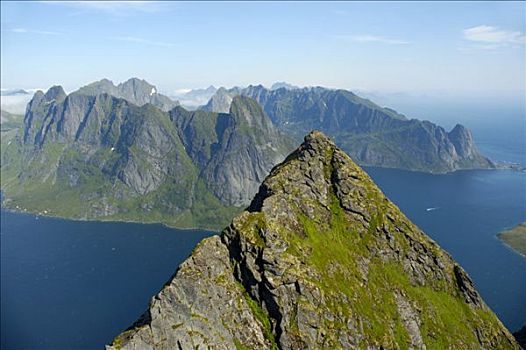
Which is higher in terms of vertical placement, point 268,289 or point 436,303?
point 268,289

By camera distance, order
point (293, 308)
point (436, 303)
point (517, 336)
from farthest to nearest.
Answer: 1. point (517, 336)
2. point (436, 303)
3. point (293, 308)

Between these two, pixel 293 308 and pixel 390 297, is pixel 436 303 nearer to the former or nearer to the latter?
pixel 390 297

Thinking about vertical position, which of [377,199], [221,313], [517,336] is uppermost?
[377,199]

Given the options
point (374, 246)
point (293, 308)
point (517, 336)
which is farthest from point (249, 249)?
point (517, 336)

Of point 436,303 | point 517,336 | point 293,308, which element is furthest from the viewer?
point 517,336

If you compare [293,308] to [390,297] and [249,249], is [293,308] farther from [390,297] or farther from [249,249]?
[390,297]

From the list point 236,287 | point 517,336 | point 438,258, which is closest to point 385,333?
point 438,258

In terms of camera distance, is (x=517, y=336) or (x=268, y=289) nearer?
(x=268, y=289)
